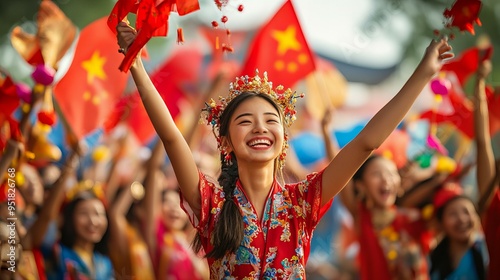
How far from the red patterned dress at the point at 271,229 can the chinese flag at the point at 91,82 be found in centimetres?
248

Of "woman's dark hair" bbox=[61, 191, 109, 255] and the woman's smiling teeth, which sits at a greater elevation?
"woman's dark hair" bbox=[61, 191, 109, 255]

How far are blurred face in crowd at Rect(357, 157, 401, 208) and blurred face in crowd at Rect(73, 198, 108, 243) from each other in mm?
1696

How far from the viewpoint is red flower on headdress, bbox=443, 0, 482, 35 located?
3.03 meters

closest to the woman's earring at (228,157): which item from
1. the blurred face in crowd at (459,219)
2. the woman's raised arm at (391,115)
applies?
the woman's raised arm at (391,115)

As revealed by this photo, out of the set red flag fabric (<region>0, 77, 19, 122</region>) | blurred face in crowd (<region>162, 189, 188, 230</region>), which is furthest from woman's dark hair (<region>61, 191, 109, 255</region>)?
red flag fabric (<region>0, 77, 19, 122</region>)

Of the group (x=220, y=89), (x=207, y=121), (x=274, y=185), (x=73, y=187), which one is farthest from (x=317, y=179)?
(x=73, y=187)

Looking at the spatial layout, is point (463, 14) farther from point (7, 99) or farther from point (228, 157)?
point (7, 99)

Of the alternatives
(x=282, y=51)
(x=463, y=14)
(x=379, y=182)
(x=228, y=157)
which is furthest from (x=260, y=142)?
(x=379, y=182)

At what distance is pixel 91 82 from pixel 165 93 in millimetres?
547

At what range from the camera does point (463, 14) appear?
304cm

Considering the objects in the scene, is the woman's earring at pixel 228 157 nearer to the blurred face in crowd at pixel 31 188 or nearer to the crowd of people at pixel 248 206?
the crowd of people at pixel 248 206

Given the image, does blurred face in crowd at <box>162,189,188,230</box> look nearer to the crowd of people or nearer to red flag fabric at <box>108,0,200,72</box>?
the crowd of people

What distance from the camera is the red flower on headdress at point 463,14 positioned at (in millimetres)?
3032

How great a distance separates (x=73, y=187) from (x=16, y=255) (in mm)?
1249
